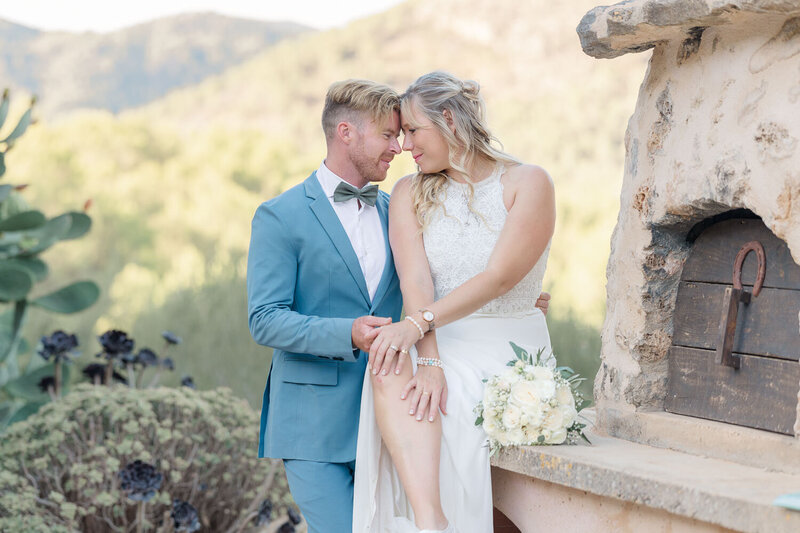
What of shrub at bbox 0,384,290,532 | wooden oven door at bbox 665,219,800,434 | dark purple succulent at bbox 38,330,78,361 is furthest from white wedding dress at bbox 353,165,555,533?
dark purple succulent at bbox 38,330,78,361

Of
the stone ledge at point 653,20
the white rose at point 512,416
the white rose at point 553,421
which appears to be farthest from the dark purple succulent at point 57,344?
the stone ledge at point 653,20

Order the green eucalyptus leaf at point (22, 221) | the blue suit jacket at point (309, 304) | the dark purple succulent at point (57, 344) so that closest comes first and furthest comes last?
the blue suit jacket at point (309, 304) → the dark purple succulent at point (57, 344) → the green eucalyptus leaf at point (22, 221)

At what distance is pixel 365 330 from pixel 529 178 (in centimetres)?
82

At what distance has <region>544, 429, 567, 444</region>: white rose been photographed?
2824 mm

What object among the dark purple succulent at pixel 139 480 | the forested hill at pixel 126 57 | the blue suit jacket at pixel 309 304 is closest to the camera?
the blue suit jacket at pixel 309 304

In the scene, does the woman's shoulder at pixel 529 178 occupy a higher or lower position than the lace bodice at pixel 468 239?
higher

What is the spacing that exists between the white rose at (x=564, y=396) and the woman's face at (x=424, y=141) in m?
0.94

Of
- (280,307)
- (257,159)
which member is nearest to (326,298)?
(280,307)

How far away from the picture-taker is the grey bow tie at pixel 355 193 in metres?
3.30

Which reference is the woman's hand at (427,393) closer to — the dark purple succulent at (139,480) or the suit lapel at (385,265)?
the suit lapel at (385,265)

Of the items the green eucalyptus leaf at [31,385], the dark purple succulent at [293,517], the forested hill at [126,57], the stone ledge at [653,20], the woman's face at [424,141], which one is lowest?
the dark purple succulent at [293,517]

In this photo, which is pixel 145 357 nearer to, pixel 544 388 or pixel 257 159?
pixel 544 388

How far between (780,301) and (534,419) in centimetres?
80

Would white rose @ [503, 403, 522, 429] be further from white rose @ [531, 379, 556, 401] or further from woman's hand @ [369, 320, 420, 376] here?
woman's hand @ [369, 320, 420, 376]
